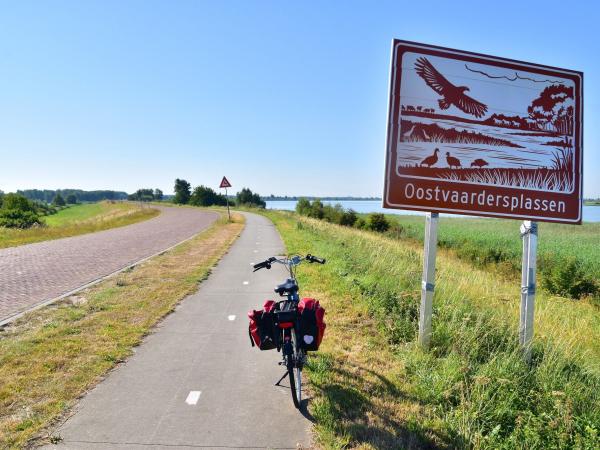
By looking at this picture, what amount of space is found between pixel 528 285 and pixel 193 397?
3.77m

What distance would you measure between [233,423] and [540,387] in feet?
9.27

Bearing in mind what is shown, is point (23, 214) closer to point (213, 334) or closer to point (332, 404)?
point (213, 334)

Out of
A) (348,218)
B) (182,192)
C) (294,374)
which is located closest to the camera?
(294,374)

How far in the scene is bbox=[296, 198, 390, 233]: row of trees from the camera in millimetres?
34375

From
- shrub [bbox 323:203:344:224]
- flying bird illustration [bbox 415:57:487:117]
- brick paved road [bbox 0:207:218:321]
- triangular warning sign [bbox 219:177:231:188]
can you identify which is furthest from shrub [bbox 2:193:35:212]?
flying bird illustration [bbox 415:57:487:117]

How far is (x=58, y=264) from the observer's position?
11766 mm

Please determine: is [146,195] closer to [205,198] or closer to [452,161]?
[205,198]

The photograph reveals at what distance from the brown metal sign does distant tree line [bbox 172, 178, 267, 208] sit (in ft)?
249

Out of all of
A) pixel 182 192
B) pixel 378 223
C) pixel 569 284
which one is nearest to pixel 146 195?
pixel 182 192

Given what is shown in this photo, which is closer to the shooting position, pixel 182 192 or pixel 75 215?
pixel 75 215

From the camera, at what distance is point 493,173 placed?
482cm

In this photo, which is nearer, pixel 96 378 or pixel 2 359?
pixel 96 378

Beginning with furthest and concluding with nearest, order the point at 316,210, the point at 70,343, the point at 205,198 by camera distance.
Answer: the point at 205,198
the point at 316,210
the point at 70,343

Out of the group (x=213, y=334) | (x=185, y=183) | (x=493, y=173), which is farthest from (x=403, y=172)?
(x=185, y=183)
